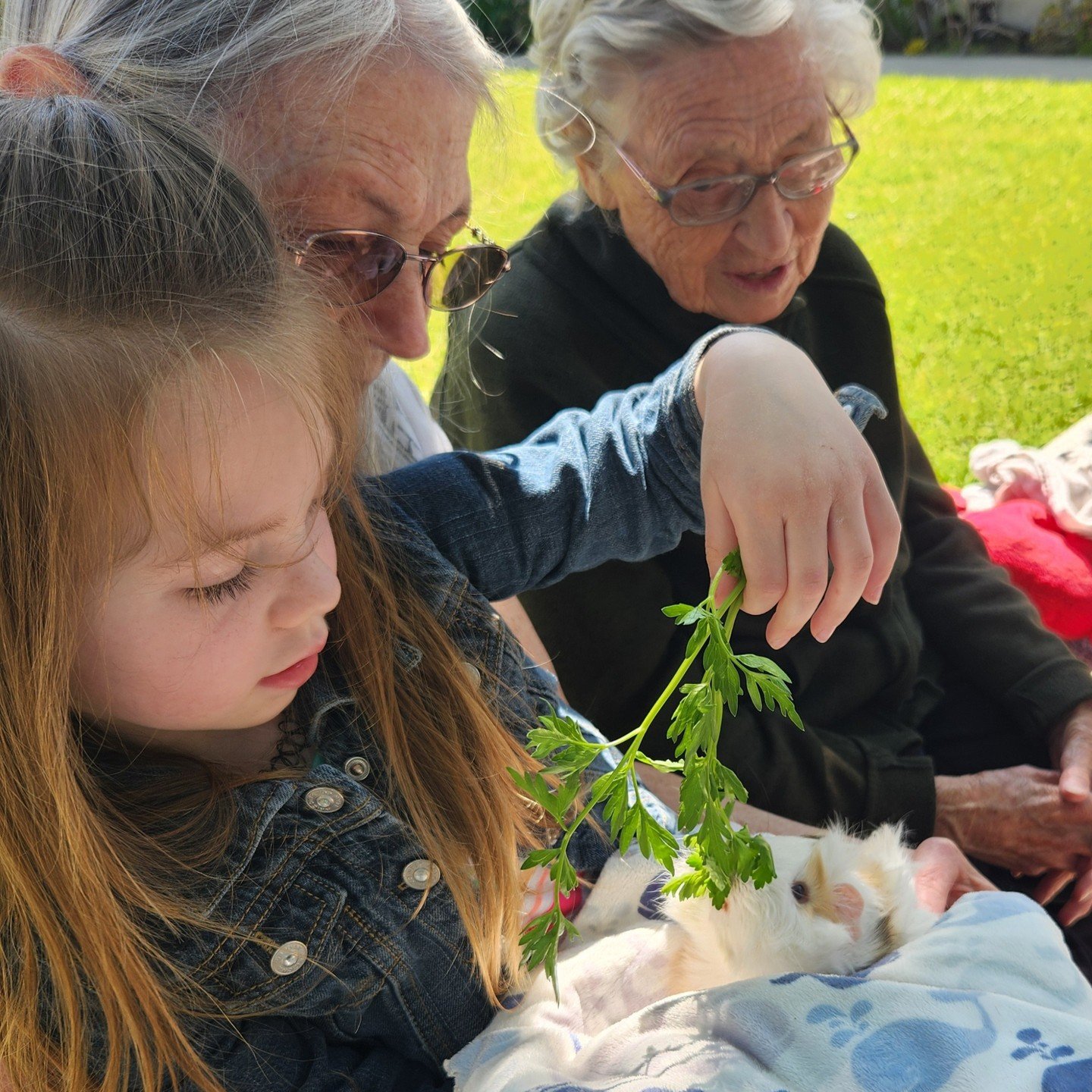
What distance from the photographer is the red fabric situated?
2527mm

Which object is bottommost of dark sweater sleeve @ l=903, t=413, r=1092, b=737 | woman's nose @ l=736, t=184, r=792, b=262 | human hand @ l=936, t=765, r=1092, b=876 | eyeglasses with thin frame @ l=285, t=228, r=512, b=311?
human hand @ l=936, t=765, r=1092, b=876

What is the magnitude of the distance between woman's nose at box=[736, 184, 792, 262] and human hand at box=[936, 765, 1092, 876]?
3.38 feet

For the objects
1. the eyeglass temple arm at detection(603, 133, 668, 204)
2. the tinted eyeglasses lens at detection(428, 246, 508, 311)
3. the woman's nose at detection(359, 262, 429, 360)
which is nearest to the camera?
the woman's nose at detection(359, 262, 429, 360)

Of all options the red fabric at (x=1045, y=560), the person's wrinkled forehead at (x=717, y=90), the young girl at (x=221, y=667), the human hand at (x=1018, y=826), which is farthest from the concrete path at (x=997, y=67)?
the young girl at (x=221, y=667)

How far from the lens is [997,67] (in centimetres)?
846

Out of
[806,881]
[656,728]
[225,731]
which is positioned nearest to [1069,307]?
[656,728]

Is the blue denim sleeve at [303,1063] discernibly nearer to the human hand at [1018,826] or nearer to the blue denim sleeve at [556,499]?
the blue denim sleeve at [556,499]

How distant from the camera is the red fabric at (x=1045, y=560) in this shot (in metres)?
2.53

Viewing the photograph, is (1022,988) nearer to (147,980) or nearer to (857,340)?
(147,980)

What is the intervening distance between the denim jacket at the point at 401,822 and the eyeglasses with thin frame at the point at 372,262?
0.84 feet

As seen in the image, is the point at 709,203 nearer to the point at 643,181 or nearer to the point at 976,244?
the point at 643,181

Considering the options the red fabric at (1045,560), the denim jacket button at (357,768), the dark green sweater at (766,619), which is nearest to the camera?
the denim jacket button at (357,768)

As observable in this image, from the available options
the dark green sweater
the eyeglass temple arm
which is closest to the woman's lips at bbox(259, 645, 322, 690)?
the dark green sweater

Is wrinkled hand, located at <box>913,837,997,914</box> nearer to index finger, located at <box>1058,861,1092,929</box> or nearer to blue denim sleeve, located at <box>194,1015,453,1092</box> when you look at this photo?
index finger, located at <box>1058,861,1092,929</box>
